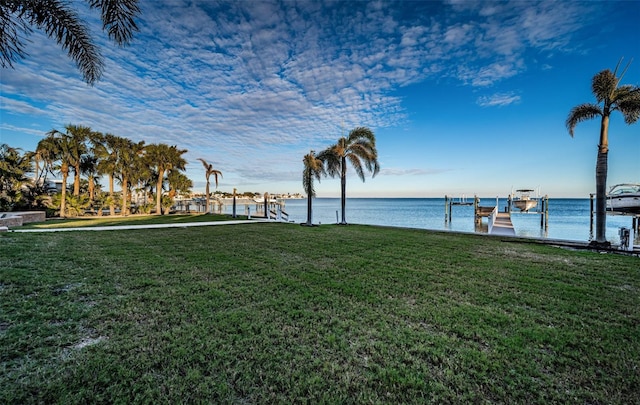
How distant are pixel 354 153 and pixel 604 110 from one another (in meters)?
10.5

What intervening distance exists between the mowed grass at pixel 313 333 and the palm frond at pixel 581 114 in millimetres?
6562

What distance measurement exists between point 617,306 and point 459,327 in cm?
280

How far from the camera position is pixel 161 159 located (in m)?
27.9

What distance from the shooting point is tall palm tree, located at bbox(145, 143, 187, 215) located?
27.7 meters

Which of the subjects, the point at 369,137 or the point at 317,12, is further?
the point at 369,137

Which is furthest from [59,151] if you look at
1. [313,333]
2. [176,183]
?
[313,333]

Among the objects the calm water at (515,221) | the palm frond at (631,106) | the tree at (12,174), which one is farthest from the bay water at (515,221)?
the tree at (12,174)

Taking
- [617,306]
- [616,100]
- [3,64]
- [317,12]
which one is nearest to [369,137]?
[317,12]

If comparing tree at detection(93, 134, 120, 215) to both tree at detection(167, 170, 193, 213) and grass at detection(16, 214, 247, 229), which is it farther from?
grass at detection(16, 214, 247, 229)

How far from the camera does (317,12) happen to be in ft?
39.0

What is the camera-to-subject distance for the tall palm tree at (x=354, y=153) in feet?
53.2

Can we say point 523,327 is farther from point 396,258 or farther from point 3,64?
point 3,64

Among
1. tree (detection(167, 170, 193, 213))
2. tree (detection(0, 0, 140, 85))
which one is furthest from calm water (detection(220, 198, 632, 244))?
tree (detection(0, 0, 140, 85))

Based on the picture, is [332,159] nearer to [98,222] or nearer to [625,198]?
[98,222]
